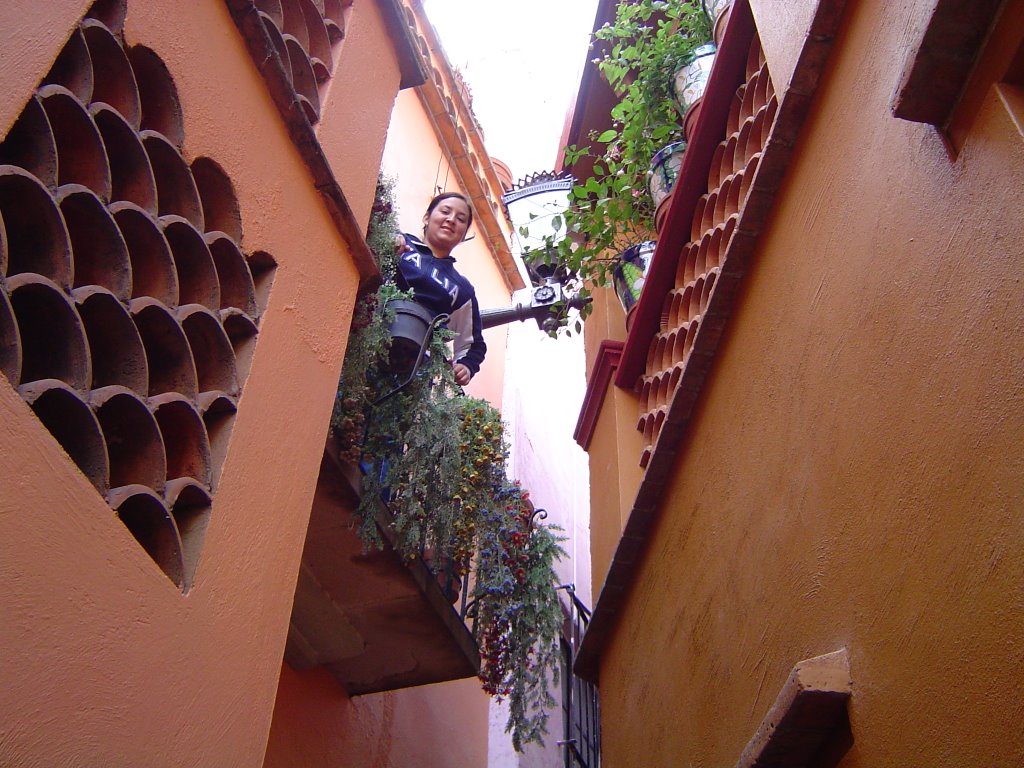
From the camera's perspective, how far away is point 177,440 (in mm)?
2891

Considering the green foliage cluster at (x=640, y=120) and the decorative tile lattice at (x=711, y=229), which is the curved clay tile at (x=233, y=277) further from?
the green foliage cluster at (x=640, y=120)

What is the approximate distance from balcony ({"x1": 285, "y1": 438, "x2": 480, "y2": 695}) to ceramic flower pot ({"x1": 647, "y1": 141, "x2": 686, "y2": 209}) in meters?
2.57

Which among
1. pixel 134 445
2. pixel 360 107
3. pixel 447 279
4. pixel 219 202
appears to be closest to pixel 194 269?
pixel 219 202

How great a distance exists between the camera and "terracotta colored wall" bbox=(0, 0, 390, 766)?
6.99 feet

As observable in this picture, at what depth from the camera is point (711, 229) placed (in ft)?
15.9

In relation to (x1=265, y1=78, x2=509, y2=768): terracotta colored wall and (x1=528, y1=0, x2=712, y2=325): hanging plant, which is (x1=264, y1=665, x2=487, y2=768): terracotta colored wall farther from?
(x1=528, y1=0, x2=712, y2=325): hanging plant

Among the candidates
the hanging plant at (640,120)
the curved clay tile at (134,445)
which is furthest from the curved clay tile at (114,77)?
the hanging plant at (640,120)

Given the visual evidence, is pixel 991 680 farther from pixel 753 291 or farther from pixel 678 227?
pixel 678 227

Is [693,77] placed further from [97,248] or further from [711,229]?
[97,248]

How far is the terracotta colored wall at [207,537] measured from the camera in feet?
6.99

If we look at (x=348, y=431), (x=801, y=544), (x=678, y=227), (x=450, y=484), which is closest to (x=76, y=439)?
(x=801, y=544)

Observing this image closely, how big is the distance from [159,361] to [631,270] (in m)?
4.32

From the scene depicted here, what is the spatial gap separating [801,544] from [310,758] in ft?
11.7

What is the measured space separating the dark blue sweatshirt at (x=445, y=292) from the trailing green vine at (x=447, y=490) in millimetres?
457
